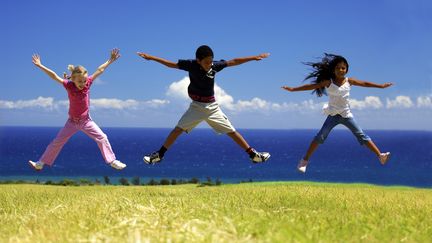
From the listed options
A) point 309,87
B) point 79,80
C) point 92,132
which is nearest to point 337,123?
point 309,87

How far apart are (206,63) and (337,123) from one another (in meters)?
3.60

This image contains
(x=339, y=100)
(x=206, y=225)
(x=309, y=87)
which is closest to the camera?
(x=206, y=225)

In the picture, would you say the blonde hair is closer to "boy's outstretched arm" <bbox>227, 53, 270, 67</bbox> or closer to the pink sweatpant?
the pink sweatpant

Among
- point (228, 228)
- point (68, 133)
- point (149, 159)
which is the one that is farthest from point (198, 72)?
point (228, 228)

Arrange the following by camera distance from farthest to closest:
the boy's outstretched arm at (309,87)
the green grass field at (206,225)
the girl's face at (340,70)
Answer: the girl's face at (340,70) < the boy's outstretched arm at (309,87) < the green grass field at (206,225)

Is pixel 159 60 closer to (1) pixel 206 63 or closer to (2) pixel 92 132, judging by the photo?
(1) pixel 206 63

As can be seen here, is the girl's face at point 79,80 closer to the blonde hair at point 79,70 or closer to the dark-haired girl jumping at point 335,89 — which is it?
the blonde hair at point 79,70

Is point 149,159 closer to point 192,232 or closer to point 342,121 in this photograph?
point 342,121

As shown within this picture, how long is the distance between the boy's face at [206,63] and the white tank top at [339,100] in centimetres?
309

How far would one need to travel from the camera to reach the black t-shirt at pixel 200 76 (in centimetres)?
1165

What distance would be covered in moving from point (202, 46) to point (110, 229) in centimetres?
633

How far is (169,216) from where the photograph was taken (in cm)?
697

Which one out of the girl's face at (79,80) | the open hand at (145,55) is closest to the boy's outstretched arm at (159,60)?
the open hand at (145,55)

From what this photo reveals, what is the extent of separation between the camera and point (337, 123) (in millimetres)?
13148
